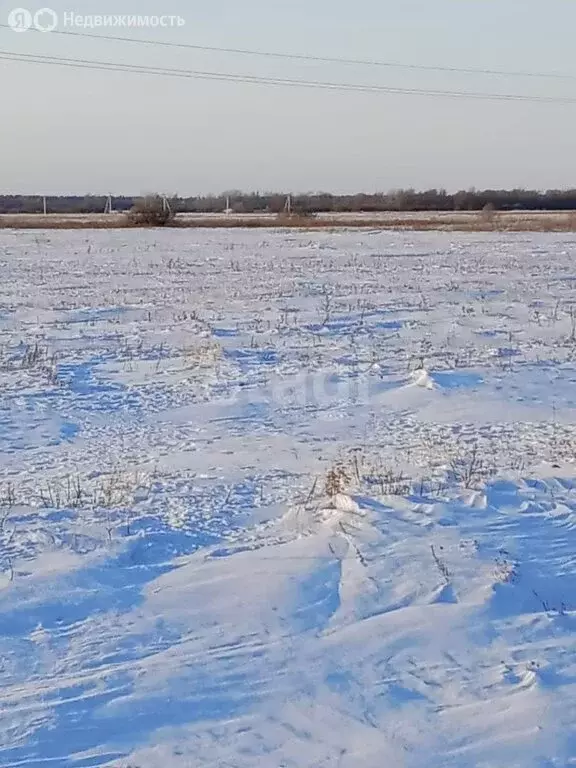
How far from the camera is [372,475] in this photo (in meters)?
6.41

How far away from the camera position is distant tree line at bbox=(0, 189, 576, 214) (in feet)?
241

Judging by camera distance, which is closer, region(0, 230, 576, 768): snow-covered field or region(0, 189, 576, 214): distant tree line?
A: region(0, 230, 576, 768): snow-covered field

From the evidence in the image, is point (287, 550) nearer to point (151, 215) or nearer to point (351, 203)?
point (151, 215)

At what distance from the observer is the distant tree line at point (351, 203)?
241 ft

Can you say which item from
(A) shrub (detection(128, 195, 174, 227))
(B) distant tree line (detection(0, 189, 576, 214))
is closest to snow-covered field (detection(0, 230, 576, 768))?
(A) shrub (detection(128, 195, 174, 227))

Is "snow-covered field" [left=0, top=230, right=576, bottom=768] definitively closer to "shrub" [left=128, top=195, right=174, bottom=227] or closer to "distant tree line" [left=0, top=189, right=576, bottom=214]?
"shrub" [left=128, top=195, right=174, bottom=227]

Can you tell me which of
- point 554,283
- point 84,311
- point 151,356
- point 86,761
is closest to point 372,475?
point 86,761

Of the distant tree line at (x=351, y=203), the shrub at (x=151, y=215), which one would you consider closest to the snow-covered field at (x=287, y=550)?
the shrub at (x=151, y=215)

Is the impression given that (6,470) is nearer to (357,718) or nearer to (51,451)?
(51,451)

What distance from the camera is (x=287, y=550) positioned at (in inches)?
204

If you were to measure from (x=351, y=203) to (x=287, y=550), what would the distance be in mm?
72078

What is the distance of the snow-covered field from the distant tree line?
60.4 metres

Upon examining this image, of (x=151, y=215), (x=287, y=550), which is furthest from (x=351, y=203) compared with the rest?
(x=287, y=550)

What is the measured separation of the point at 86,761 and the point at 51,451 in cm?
425
